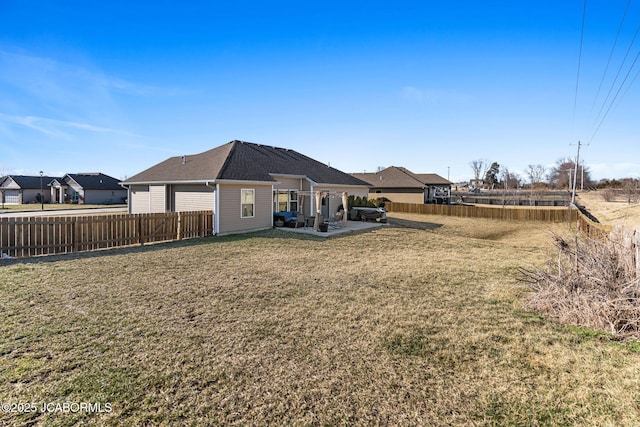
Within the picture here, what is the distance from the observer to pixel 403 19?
1362cm

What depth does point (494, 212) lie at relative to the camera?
26188 mm

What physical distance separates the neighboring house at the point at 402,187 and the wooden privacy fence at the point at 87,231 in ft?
72.2

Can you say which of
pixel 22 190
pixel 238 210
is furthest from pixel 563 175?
pixel 22 190

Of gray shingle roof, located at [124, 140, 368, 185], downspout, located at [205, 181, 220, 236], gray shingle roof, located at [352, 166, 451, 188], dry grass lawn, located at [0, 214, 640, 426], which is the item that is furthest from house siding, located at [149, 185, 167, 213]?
gray shingle roof, located at [352, 166, 451, 188]

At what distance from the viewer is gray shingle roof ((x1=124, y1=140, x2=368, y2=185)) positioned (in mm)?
15527

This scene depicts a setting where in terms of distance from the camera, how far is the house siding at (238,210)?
14.7 metres

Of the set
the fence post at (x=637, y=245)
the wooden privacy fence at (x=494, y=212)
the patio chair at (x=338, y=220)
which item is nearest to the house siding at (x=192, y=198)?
the patio chair at (x=338, y=220)

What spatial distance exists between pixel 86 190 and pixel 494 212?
46.8 meters

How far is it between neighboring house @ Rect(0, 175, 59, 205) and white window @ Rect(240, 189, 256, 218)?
1720 inches

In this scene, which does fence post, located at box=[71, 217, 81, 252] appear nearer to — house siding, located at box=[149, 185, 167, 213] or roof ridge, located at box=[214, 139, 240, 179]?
roof ridge, located at box=[214, 139, 240, 179]

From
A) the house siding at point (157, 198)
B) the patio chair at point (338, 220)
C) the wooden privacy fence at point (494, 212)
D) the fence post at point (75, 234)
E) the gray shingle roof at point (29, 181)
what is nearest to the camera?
the fence post at point (75, 234)

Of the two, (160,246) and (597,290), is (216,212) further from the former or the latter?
(597,290)

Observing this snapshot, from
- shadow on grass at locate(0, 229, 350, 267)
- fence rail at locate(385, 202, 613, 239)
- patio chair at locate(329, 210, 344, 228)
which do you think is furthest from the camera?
fence rail at locate(385, 202, 613, 239)

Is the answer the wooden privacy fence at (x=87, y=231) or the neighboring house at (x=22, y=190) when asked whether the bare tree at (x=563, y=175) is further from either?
the neighboring house at (x=22, y=190)
